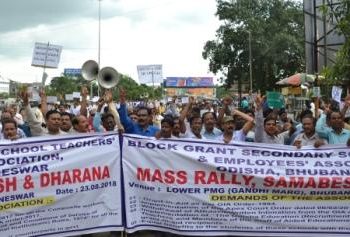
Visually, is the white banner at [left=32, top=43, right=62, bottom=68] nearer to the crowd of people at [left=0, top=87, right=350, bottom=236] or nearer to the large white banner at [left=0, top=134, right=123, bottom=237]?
the crowd of people at [left=0, top=87, right=350, bottom=236]

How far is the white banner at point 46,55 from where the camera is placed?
40.1ft

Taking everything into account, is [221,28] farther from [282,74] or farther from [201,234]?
[201,234]

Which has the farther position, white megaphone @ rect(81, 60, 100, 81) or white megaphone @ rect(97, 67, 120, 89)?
white megaphone @ rect(81, 60, 100, 81)

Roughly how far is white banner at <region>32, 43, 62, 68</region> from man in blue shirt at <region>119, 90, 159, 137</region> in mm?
4892

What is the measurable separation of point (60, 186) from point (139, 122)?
6.99 feet

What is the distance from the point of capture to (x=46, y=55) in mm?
12289

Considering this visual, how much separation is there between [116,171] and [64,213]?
2.24 ft

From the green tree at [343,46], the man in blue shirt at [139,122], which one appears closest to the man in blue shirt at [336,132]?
the green tree at [343,46]

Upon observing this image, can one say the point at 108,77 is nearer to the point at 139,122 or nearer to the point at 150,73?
the point at 139,122

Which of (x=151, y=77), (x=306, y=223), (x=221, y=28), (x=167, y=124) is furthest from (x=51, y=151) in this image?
(x=221, y=28)

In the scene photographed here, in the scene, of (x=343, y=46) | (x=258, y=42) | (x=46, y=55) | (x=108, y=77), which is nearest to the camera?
(x=343, y=46)

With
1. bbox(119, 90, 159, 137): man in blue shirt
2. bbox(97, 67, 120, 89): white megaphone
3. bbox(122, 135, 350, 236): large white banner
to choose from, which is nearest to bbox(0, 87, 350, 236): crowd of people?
bbox(119, 90, 159, 137): man in blue shirt

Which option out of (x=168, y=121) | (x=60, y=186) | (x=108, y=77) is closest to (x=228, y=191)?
(x=168, y=121)

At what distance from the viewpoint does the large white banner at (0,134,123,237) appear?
231 inches
